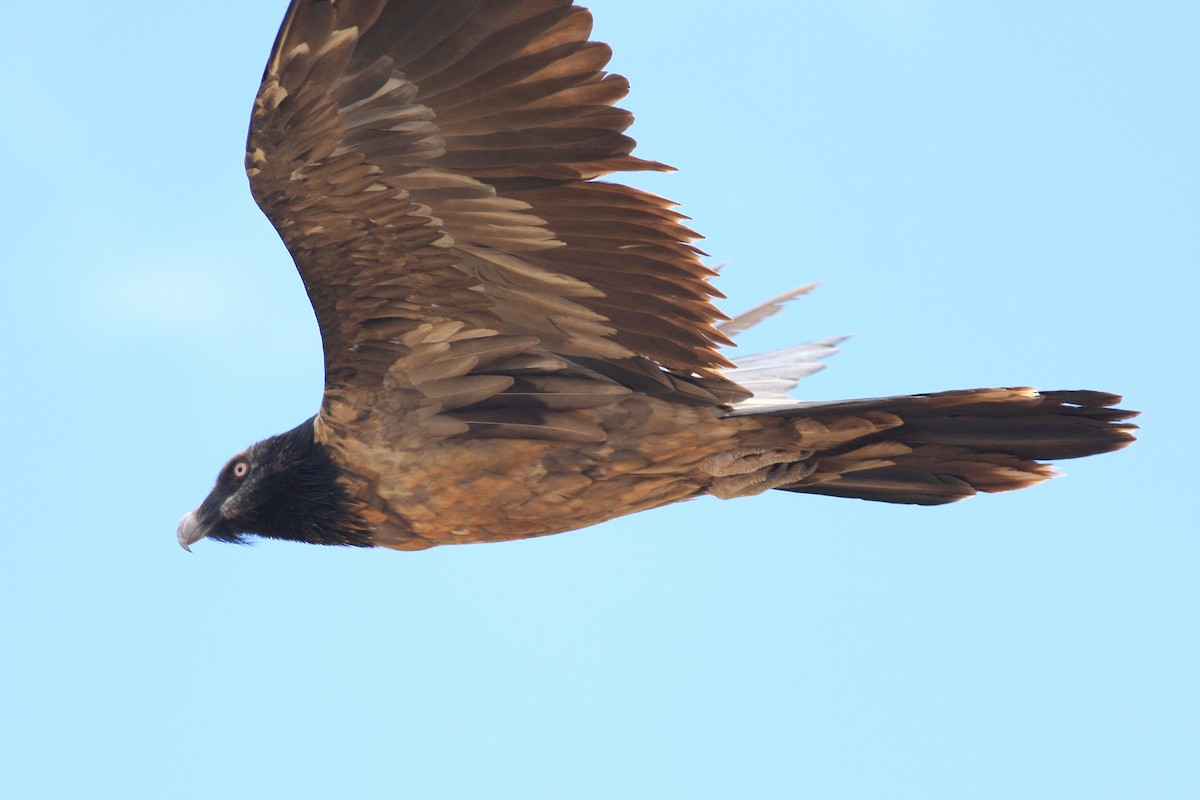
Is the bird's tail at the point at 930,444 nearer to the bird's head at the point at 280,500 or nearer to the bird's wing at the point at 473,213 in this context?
the bird's wing at the point at 473,213

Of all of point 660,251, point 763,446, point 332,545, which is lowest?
point 332,545

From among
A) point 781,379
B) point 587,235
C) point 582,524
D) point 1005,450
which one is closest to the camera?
point 587,235

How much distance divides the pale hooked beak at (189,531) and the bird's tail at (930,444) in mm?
1921

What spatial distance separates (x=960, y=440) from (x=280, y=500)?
2.26 metres

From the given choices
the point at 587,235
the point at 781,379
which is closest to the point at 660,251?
the point at 587,235

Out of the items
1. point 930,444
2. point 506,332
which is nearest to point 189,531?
point 506,332

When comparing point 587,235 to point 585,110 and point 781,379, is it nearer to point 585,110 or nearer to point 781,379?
point 585,110

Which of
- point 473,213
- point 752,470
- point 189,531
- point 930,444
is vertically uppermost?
point 473,213

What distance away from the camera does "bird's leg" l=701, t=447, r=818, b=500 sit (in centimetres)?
484

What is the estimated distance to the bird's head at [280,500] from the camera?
498 centimetres

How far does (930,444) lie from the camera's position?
15.5 ft

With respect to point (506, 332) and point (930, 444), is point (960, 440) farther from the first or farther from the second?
point (506, 332)

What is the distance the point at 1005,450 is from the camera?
A: 4.68m

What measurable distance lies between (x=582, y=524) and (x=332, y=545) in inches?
34.2
